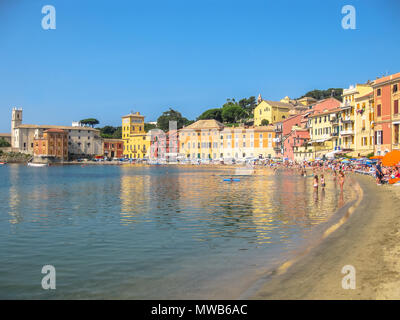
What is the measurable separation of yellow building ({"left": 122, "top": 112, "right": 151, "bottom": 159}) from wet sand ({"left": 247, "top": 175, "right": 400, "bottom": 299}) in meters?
142

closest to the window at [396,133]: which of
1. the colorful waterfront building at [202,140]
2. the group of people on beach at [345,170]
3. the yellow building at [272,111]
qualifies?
the group of people on beach at [345,170]

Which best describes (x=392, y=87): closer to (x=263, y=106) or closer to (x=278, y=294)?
(x=278, y=294)

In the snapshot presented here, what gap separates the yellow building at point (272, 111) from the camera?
402 feet

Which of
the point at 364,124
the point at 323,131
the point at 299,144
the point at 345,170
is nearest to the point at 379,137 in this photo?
the point at 345,170

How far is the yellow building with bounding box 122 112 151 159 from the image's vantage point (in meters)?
157

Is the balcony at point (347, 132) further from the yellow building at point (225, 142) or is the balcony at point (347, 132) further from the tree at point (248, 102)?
the tree at point (248, 102)

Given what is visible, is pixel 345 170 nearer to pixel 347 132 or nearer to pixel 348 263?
pixel 347 132

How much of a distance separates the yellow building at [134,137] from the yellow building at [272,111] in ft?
165

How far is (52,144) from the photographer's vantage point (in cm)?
14725

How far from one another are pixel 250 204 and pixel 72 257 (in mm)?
15681

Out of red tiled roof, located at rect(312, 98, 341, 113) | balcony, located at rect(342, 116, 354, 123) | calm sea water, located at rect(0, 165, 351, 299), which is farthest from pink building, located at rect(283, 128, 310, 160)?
calm sea water, located at rect(0, 165, 351, 299)

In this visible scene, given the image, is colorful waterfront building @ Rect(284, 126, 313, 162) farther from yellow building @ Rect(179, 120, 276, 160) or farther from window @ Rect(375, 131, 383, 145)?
window @ Rect(375, 131, 383, 145)

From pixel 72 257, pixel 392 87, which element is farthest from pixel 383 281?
pixel 392 87
